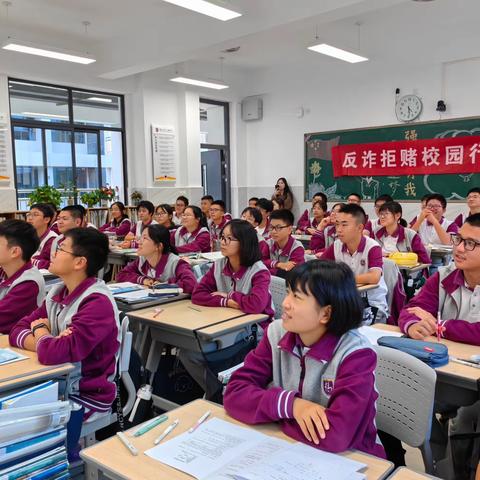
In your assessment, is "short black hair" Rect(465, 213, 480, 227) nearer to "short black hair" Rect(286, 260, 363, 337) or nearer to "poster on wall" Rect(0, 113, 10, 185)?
"short black hair" Rect(286, 260, 363, 337)

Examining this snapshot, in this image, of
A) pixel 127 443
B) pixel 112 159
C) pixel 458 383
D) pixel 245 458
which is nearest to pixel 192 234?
pixel 112 159

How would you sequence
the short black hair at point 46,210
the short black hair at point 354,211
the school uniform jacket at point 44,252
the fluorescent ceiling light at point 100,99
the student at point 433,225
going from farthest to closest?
the fluorescent ceiling light at point 100,99 → the student at point 433,225 → the short black hair at point 46,210 → the school uniform jacket at point 44,252 → the short black hair at point 354,211

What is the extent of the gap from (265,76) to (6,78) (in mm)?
4984

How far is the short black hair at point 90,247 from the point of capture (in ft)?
7.07

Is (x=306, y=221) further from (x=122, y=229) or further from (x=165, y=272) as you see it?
(x=165, y=272)

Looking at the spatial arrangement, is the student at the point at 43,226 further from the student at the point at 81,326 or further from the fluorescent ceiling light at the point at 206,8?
the student at the point at 81,326

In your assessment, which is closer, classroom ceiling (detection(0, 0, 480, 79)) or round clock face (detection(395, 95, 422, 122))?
classroom ceiling (detection(0, 0, 480, 79))

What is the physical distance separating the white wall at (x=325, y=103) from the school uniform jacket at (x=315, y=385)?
23.0 ft

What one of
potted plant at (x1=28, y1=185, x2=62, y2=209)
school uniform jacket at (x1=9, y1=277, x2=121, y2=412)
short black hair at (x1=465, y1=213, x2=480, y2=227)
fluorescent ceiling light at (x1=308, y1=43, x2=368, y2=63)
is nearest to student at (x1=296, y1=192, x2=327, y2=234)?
fluorescent ceiling light at (x1=308, y1=43, x2=368, y2=63)

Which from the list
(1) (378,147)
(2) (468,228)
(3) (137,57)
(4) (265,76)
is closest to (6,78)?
(3) (137,57)

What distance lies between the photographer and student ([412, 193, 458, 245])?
18.5ft

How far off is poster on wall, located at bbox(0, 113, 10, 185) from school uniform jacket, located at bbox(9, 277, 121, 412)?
5939 mm

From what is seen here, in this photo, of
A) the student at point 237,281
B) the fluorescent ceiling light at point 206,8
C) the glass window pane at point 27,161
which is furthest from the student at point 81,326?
the glass window pane at point 27,161

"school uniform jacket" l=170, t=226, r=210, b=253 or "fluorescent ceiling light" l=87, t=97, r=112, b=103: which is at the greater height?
"fluorescent ceiling light" l=87, t=97, r=112, b=103
